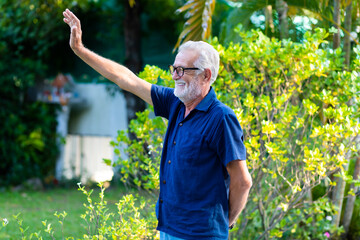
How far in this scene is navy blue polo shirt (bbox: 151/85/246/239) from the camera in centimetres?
219

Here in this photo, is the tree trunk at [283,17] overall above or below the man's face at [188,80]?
above

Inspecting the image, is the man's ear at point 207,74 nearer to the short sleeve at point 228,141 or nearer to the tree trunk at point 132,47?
the short sleeve at point 228,141

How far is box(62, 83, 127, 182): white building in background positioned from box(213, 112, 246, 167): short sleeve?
27.3 ft

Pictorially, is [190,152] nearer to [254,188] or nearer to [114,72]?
[114,72]

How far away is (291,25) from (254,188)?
1977 mm

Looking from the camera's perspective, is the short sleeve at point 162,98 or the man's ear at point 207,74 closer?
the man's ear at point 207,74

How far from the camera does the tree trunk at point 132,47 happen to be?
380 inches

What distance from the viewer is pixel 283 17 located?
15.9ft

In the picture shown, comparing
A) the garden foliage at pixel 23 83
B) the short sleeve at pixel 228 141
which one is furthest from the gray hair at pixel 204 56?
the garden foliage at pixel 23 83

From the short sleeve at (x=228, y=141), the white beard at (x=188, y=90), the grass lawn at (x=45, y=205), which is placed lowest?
the grass lawn at (x=45, y=205)

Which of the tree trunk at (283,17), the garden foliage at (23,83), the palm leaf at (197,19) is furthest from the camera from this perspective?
the garden foliage at (23,83)

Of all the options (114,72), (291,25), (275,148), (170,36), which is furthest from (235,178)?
(170,36)

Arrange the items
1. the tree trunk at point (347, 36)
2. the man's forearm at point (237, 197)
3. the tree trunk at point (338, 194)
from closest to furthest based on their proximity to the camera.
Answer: the man's forearm at point (237, 197), the tree trunk at point (338, 194), the tree trunk at point (347, 36)

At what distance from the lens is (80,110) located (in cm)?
1094
